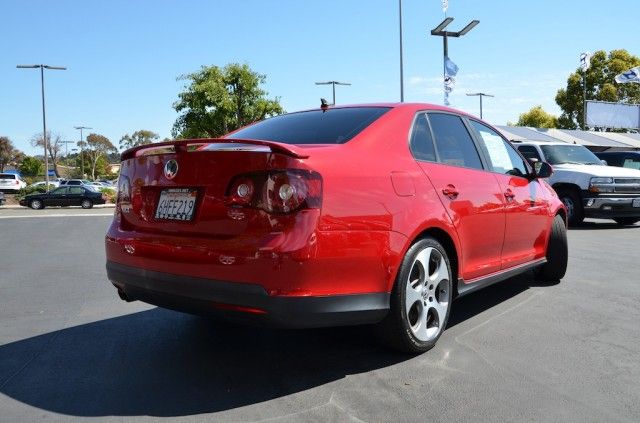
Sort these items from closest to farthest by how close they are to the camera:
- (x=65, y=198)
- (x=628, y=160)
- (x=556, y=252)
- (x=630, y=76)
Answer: (x=556, y=252)
(x=628, y=160)
(x=65, y=198)
(x=630, y=76)

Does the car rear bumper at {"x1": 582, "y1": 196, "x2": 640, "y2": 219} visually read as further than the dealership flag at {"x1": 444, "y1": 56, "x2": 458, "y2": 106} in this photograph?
No

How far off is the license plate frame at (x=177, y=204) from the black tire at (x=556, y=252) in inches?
150

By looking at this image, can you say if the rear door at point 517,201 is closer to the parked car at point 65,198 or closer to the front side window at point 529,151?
the front side window at point 529,151

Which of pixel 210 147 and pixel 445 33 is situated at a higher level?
pixel 445 33

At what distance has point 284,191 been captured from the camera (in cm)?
277

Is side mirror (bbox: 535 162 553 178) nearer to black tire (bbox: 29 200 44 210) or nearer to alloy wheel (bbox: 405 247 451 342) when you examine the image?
alloy wheel (bbox: 405 247 451 342)

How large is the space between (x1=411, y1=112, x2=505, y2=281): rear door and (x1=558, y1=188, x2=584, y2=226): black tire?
7713mm

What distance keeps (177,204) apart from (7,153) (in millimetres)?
101225

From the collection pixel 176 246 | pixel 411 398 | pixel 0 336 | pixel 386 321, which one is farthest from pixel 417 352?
pixel 0 336

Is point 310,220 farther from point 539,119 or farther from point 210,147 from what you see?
point 539,119

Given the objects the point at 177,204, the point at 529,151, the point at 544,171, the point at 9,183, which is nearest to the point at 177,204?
the point at 177,204

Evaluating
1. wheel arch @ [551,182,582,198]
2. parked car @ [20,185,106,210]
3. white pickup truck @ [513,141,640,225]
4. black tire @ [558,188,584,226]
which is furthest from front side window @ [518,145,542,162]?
parked car @ [20,185,106,210]

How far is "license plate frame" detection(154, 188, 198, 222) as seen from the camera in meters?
3.04

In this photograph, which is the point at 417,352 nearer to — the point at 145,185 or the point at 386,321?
the point at 386,321
